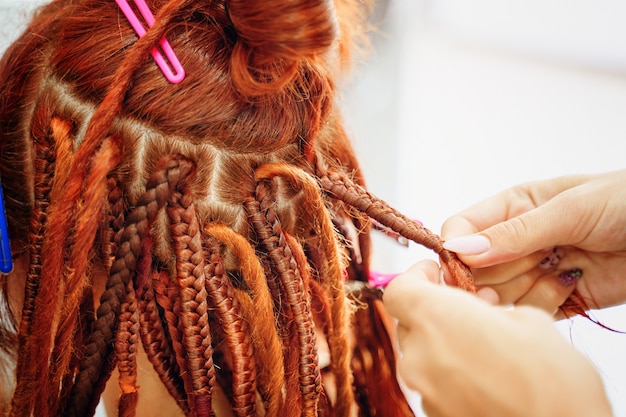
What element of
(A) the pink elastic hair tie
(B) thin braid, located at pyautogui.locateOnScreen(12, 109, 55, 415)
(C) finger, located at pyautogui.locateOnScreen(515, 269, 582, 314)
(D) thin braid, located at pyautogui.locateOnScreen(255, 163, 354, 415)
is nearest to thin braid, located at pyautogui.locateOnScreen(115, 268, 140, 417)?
(B) thin braid, located at pyautogui.locateOnScreen(12, 109, 55, 415)

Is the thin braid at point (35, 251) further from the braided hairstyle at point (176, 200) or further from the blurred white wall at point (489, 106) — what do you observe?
the blurred white wall at point (489, 106)

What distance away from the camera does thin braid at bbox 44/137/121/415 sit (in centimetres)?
58

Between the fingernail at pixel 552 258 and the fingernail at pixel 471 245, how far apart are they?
0.57 feet

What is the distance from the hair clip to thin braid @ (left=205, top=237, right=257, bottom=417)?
0.21m

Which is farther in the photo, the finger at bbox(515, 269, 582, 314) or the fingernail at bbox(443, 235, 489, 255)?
the finger at bbox(515, 269, 582, 314)

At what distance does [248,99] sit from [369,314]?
487mm

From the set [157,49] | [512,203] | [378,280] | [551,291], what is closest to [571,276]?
[551,291]

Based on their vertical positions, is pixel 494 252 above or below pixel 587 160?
below

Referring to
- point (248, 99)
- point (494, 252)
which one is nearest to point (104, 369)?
point (248, 99)

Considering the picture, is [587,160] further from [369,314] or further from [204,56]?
[204,56]

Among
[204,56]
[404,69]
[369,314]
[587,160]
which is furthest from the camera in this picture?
[404,69]

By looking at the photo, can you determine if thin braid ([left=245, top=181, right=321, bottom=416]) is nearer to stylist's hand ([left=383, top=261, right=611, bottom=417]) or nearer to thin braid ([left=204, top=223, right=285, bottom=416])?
thin braid ([left=204, top=223, right=285, bottom=416])

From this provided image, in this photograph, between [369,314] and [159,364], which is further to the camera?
[369,314]

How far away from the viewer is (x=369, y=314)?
0.92 meters
